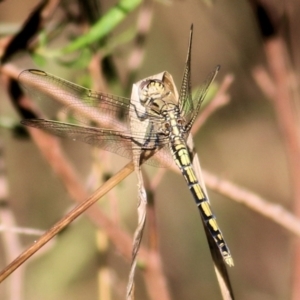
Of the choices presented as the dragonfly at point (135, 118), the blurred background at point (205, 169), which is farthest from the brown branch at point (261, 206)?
the blurred background at point (205, 169)

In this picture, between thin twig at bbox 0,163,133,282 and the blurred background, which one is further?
the blurred background

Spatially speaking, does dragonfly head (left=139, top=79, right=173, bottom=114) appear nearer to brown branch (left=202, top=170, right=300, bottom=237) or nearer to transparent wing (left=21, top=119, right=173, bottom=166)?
transparent wing (left=21, top=119, right=173, bottom=166)

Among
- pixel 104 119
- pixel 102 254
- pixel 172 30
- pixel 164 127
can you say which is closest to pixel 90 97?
pixel 104 119

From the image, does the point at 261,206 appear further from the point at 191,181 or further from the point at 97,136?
the point at 97,136

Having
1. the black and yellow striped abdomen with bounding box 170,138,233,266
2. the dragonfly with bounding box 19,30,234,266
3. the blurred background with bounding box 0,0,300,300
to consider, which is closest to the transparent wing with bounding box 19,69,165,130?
the dragonfly with bounding box 19,30,234,266

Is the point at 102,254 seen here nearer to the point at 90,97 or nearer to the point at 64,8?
the point at 90,97

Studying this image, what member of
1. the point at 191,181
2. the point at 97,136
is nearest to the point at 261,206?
the point at 191,181

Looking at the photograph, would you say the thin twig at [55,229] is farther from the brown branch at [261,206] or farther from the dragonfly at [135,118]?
the brown branch at [261,206]

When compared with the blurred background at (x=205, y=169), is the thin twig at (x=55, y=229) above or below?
below

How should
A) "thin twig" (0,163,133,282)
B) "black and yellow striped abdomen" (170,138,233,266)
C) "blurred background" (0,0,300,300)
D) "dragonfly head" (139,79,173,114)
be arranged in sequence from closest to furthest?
"thin twig" (0,163,133,282) → "dragonfly head" (139,79,173,114) → "black and yellow striped abdomen" (170,138,233,266) → "blurred background" (0,0,300,300)
